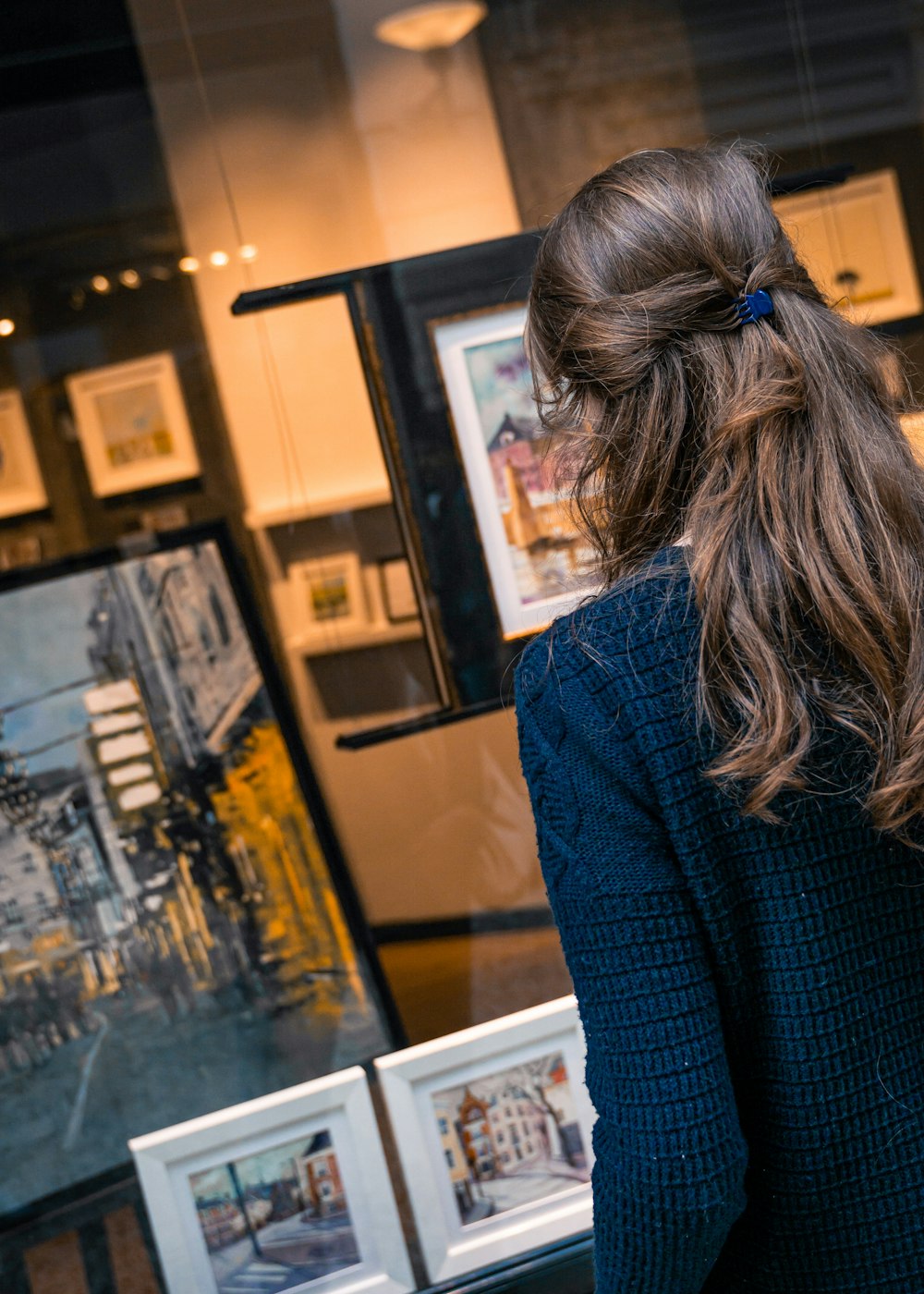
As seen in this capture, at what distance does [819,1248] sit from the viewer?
953mm

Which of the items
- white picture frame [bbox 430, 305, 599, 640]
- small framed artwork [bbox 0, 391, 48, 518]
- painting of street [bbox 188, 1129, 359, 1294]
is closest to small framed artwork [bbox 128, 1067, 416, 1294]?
painting of street [bbox 188, 1129, 359, 1294]

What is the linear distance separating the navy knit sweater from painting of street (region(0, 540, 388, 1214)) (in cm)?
106

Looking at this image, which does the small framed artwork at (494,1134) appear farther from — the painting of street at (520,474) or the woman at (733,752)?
the woman at (733,752)

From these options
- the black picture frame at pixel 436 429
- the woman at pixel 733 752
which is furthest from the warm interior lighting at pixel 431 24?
the woman at pixel 733 752

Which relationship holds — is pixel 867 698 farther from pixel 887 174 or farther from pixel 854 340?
pixel 887 174

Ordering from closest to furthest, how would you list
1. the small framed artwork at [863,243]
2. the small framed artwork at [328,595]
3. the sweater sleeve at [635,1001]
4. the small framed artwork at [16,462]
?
the sweater sleeve at [635,1001] < the small framed artwork at [16,462] < the small framed artwork at [328,595] < the small framed artwork at [863,243]

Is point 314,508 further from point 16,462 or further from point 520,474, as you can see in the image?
point 16,462

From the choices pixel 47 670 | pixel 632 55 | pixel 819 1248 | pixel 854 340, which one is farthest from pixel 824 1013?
pixel 632 55

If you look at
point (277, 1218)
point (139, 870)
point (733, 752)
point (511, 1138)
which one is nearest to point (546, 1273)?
point (511, 1138)

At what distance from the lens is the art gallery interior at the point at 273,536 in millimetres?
1838

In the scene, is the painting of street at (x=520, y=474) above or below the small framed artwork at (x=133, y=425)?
below

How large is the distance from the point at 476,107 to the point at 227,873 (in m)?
1.31

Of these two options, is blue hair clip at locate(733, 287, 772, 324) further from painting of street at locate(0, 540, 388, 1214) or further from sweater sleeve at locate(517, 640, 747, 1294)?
painting of street at locate(0, 540, 388, 1214)

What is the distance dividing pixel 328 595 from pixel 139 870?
0.52m
